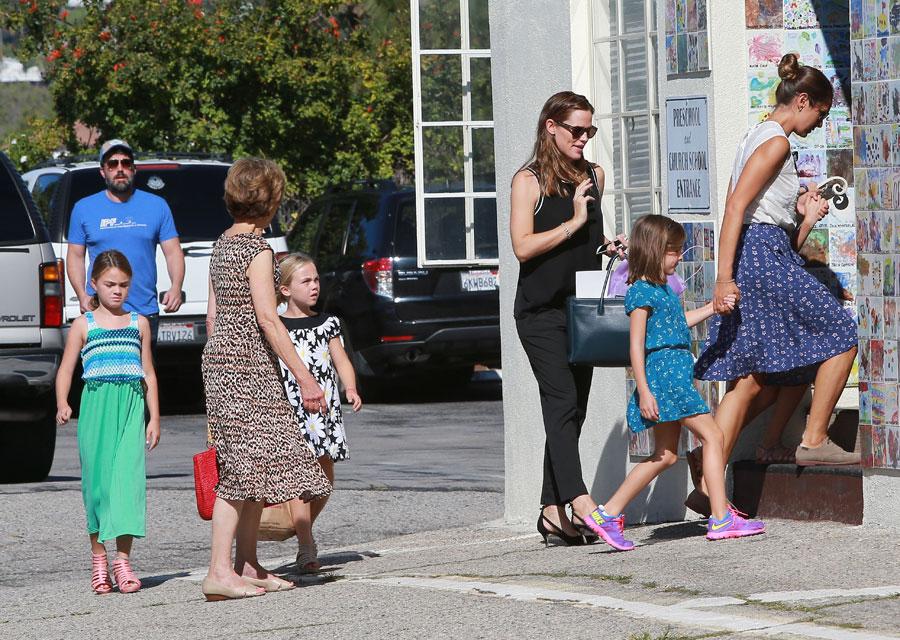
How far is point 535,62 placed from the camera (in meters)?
8.90

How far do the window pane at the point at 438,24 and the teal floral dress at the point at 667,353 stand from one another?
3.28 metres

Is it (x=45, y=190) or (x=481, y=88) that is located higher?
(x=481, y=88)

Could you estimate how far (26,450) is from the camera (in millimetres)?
11266

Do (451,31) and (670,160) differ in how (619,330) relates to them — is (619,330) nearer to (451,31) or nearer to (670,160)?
(670,160)

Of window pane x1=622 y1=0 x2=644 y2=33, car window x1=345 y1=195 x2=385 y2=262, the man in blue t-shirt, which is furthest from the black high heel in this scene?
car window x1=345 y1=195 x2=385 y2=262

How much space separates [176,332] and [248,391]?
311 inches

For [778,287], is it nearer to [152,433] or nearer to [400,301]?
[152,433]

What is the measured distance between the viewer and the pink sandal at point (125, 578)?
24.2 ft

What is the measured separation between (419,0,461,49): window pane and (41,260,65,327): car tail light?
2472 mm

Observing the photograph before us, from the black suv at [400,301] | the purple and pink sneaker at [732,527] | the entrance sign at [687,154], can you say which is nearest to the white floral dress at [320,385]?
the purple and pink sneaker at [732,527]

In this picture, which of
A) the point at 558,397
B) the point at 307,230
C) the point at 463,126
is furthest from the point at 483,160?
the point at 307,230

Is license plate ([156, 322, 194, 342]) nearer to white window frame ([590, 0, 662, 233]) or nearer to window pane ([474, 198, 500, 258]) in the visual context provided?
window pane ([474, 198, 500, 258])

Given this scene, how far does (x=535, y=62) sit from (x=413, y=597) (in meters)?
3.26

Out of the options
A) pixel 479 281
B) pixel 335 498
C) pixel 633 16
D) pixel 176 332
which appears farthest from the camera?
pixel 479 281
